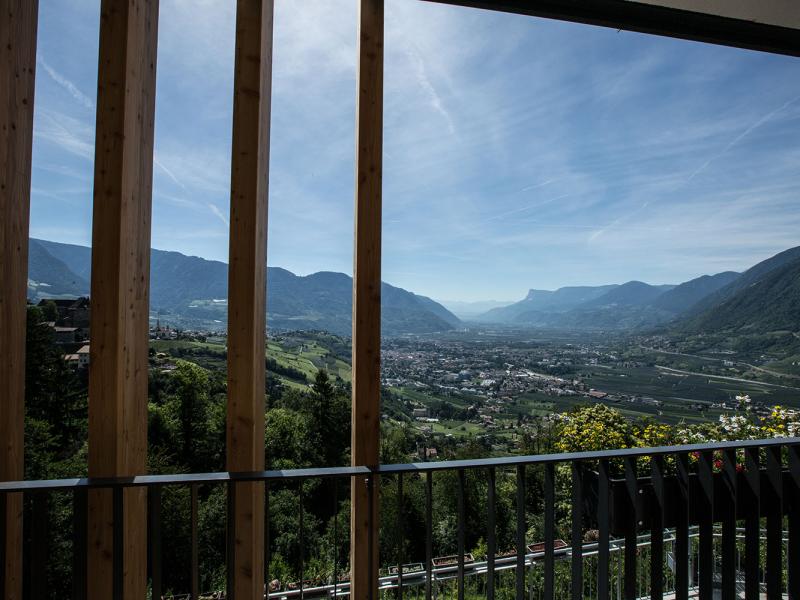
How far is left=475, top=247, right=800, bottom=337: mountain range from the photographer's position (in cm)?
283

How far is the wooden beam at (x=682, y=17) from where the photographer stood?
200 centimetres

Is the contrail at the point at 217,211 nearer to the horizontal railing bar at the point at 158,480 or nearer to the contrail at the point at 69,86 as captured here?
the contrail at the point at 69,86

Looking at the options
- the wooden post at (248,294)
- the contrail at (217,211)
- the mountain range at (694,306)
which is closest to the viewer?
the wooden post at (248,294)

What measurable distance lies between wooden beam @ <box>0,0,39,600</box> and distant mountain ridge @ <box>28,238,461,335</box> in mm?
164

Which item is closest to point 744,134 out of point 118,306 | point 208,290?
point 208,290

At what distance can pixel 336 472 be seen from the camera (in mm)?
1371

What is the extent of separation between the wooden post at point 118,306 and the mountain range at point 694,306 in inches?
105

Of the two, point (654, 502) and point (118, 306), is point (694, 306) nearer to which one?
point (654, 502)

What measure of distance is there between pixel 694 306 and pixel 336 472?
3.11 m

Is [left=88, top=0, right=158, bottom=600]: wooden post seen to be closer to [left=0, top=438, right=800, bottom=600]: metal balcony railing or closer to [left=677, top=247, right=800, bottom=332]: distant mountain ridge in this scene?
[left=0, top=438, right=800, bottom=600]: metal balcony railing

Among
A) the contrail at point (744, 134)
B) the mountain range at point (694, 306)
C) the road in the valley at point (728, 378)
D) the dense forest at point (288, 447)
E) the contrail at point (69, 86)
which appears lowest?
the dense forest at point (288, 447)

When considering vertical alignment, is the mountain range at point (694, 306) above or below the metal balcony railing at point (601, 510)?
above

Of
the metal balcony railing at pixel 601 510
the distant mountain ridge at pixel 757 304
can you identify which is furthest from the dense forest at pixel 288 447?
the distant mountain ridge at pixel 757 304

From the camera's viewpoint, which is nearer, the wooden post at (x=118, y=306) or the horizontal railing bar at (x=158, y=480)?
the horizontal railing bar at (x=158, y=480)
